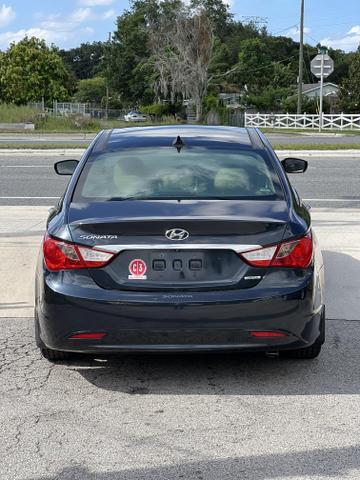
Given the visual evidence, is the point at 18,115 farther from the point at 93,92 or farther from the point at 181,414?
the point at 93,92

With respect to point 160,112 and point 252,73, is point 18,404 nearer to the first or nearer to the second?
point 160,112

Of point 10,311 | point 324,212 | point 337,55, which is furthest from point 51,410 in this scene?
point 337,55

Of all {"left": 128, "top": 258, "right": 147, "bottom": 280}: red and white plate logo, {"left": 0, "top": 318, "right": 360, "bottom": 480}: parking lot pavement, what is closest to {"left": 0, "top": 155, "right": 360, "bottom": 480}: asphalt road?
{"left": 0, "top": 318, "right": 360, "bottom": 480}: parking lot pavement

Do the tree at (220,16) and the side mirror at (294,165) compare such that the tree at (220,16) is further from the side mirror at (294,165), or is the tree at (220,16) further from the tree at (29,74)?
the side mirror at (294,165)

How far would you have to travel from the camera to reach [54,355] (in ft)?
15.1

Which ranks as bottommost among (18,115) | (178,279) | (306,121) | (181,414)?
(306,121)

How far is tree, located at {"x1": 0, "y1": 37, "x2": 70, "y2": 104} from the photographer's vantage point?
56250mm

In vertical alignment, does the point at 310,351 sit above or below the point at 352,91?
above

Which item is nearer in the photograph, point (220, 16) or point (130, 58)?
point (130, 58)

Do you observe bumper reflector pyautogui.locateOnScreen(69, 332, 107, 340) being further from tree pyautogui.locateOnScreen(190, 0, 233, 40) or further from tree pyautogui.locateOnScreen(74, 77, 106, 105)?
tree pyautogui.locateOnScreen(74, 77, 106, 105)

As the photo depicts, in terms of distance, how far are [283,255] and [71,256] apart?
1.20 m

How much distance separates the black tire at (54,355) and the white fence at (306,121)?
140ft

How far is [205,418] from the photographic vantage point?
391cm

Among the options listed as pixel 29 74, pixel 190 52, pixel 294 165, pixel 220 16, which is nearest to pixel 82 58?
pixel 220 16
